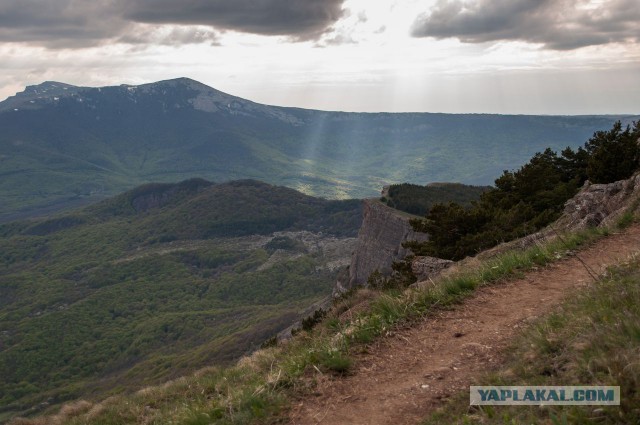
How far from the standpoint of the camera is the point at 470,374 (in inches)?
291

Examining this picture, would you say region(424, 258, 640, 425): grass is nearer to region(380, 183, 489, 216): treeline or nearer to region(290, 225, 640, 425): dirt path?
region(290, 225, 640, 425): dirt path

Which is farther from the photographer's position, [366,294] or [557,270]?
[366,294]

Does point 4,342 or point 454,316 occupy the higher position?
point 454,316

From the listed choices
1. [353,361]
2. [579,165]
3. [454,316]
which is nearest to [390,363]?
[353,361]

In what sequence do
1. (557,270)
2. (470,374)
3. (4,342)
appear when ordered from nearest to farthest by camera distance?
(470,374), (557,270), (4,342)

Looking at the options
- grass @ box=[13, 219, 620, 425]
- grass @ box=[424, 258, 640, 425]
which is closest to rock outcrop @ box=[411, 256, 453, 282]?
grass @ box=[13, 219, 620, 425]

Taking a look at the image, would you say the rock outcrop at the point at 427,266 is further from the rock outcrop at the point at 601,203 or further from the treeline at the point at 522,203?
the treeline at the point at 522,203

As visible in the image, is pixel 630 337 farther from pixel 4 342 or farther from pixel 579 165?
pixel 4 342

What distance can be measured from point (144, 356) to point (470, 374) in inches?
7732

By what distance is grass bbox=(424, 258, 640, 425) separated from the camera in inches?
194

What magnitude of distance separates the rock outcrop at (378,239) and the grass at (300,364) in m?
85.4

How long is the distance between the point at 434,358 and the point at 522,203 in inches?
1122

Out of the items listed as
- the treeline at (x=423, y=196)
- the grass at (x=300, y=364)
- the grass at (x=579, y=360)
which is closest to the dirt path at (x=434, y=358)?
the grass at (x=300, y=364)

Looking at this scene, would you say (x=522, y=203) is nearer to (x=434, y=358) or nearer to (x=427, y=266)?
(x=427, y=266)
